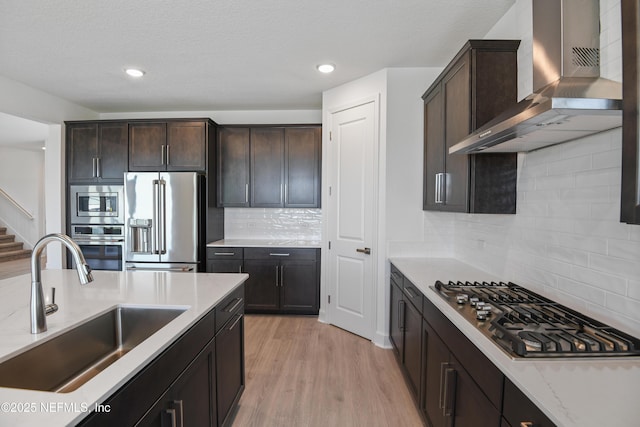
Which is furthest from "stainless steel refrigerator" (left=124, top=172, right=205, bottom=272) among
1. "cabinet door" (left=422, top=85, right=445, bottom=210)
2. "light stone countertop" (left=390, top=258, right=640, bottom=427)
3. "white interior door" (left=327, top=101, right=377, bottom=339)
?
"light stone countertop" (left=390, top=258, right=640, bottom=427)

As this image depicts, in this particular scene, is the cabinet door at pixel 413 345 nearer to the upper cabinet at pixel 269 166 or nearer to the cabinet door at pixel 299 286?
the cabinet door at pixel 299 286

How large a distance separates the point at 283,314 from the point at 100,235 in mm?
2442

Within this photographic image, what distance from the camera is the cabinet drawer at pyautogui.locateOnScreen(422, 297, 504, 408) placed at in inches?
38.7

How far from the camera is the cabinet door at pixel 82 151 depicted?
3.74 meters

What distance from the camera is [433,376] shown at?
1.62m

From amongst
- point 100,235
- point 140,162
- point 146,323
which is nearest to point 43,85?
point 140,162

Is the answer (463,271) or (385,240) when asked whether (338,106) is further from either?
(463,271)

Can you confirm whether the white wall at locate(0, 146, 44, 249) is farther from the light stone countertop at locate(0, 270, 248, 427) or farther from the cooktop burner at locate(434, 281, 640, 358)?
the cooktop burner at locate(434, 281, 640, 358)

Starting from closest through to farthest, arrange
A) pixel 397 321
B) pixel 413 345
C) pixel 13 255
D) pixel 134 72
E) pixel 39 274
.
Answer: pixel 39 274 < pixel 413 345 < pixel 397 321 < pixel 134 72 < pixel 13 255

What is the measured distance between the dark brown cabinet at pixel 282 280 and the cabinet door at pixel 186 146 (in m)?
1.25

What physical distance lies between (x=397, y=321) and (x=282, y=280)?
5.29 ft

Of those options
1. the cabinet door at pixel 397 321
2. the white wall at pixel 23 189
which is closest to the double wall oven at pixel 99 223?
the cabinet door at pixel 397 321

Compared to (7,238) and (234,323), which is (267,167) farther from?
(7,238)

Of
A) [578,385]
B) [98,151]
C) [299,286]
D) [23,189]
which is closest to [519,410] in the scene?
[578,385]
